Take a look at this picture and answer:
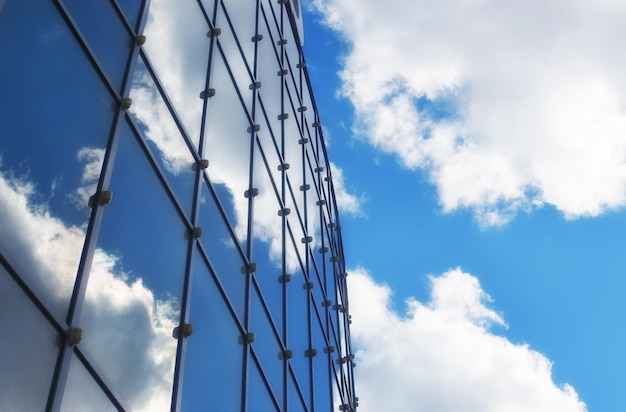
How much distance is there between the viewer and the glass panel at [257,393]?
10.9m

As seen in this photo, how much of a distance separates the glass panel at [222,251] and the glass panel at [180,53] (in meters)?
1.05

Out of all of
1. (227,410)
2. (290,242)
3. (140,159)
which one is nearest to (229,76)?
(290,242)

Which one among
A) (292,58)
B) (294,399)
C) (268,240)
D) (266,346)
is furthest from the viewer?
(292,58)

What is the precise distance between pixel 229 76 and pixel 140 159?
214 inches

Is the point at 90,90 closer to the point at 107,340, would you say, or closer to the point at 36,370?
the point at 107,340

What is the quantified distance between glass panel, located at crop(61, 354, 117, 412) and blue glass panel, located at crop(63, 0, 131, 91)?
11.8ft

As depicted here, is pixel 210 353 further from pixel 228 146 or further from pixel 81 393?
pixel 228 146

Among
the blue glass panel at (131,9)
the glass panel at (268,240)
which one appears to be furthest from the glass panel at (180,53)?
the glass panel at (268,240)

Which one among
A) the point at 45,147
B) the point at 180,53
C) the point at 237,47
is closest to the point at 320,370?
the point at 237,47

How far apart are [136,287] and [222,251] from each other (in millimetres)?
3270

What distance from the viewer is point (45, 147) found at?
21.5 feet

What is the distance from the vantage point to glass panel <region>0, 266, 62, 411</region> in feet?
17.3

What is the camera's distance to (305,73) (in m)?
23.9

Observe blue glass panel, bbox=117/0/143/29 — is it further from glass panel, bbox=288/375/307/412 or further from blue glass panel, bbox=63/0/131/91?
glass panel, bbox=288/375/307/412
